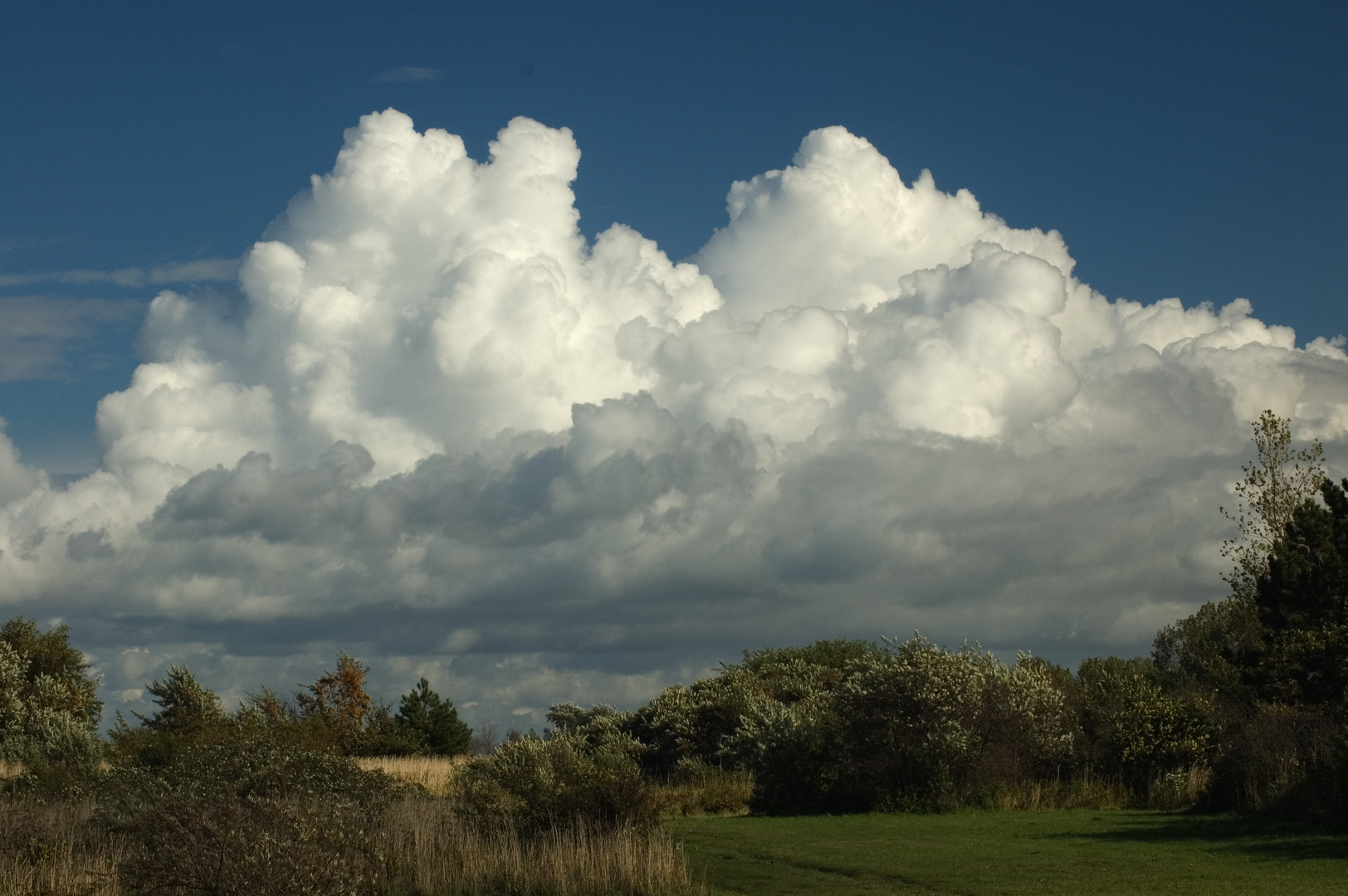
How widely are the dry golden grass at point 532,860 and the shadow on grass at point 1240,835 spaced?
8.39m

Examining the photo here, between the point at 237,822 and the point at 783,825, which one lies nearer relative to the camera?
the point at 237,822

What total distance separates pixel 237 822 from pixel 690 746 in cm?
2861

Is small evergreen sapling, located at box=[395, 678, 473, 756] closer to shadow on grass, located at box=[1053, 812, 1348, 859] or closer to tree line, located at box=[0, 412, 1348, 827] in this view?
tree line, located at box=[0, 412, 1348, 827]

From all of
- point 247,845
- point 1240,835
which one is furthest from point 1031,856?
point 247,845

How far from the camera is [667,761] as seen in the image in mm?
42688

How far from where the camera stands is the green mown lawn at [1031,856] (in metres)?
16.0

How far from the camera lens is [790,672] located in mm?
48000

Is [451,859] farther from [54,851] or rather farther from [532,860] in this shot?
[54,851]

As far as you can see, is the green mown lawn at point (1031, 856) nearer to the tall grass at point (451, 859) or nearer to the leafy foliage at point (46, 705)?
the tall grass at point (451, 859)

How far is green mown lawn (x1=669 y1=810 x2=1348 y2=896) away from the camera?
1598cm

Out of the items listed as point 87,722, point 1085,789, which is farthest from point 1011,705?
point 87,722

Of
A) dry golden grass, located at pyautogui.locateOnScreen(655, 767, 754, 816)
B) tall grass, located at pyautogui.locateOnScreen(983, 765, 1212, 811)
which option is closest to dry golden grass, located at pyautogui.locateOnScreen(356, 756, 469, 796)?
dry golden grass, located at pyautogui.locateOnScreen(655, 767, 754, 816)

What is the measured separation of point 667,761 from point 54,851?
26012 mm

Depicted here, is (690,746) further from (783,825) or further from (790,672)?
(783,825)
